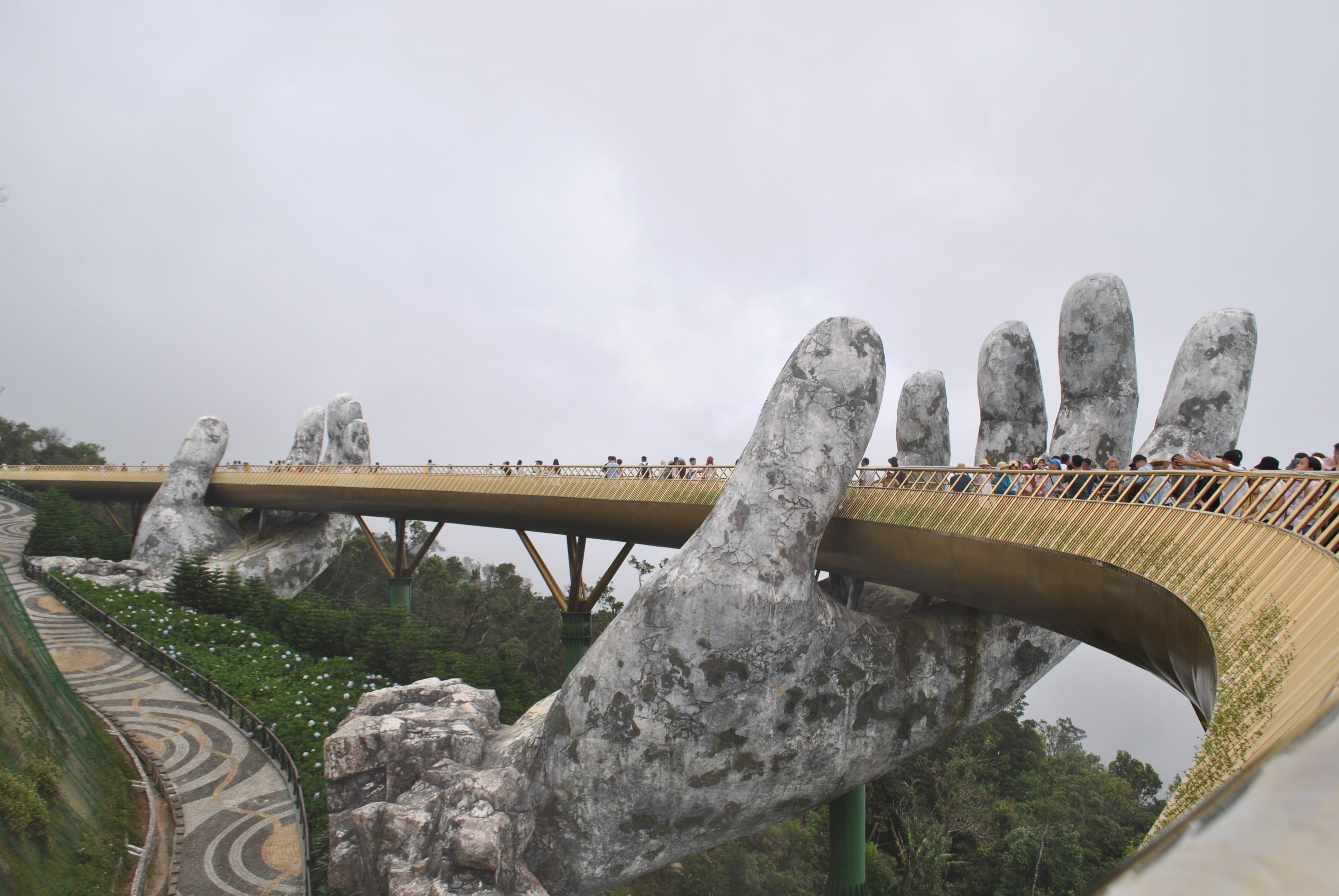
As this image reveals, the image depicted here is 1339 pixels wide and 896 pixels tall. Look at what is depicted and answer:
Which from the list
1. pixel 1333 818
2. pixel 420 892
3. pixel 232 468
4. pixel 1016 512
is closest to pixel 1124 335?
pixel 1016 512

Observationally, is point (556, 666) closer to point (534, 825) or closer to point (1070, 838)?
point (1070, 838)

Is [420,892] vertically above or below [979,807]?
above

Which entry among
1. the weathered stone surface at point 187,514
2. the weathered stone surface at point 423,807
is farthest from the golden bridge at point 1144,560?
the weathered stone surface at point 187,514

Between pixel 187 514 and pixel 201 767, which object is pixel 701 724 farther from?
pixel 187 514

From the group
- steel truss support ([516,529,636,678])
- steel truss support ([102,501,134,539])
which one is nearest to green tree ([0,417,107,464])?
steel truss support ([102,501,134,539])

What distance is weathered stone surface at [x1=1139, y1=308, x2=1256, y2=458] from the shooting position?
40.5 ft

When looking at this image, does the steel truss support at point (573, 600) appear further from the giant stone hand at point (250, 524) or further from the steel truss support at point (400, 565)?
the giant stone hand at point (250, 524)

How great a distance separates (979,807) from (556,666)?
18.3 metres

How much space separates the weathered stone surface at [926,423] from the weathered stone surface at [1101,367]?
2.15 m

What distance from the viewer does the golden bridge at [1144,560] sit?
4.23m

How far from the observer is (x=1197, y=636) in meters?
5.89

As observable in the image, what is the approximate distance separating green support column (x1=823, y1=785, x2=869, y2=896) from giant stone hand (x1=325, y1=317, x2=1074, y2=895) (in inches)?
162

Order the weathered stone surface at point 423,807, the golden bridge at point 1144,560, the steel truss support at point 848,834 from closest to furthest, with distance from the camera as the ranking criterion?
1. the golden bridge at point 1144,560
2. the weathered stone surface at point 423,807
3. the steel truss support at point 848,834

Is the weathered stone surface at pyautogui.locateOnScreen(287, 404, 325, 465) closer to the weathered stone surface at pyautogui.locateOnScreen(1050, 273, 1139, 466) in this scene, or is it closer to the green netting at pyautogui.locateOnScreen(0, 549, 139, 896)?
the green netting at pyautogui.locateOnScreen(0, 549, 139, 896)
